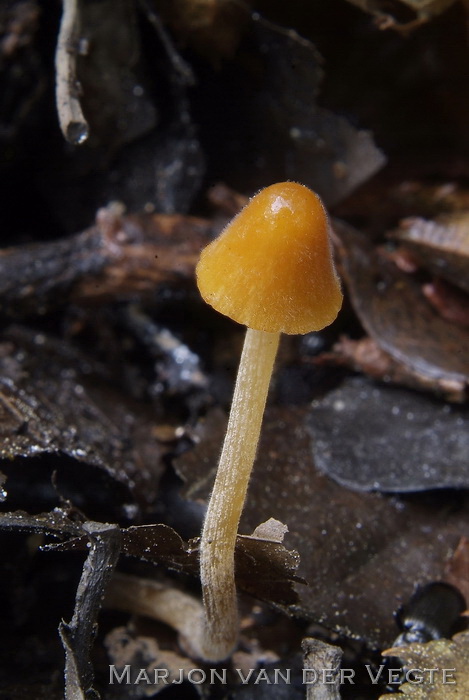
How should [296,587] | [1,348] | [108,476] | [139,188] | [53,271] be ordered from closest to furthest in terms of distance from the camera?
1. [296,587]
2. [108,476]
3. [1,348]
4. [53,271]
5. [139,188]

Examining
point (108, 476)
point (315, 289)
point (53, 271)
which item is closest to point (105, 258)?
point (53, 271)

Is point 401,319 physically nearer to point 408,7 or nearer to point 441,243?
point 441,243

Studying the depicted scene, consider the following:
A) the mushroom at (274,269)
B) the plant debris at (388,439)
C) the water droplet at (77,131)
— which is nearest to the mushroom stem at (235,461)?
the mushroom at (274,269)

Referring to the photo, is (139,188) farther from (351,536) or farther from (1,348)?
(351,536)

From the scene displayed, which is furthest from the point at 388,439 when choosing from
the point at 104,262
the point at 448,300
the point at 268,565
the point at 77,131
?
the point at 77,131

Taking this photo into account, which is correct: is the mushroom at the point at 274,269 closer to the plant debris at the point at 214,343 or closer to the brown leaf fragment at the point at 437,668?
the plant debris at the point at 214,343

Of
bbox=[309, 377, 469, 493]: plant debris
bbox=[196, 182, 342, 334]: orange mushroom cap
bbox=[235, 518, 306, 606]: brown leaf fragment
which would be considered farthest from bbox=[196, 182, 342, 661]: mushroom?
bbox=[309, 377, 469, 493]: plant debris
